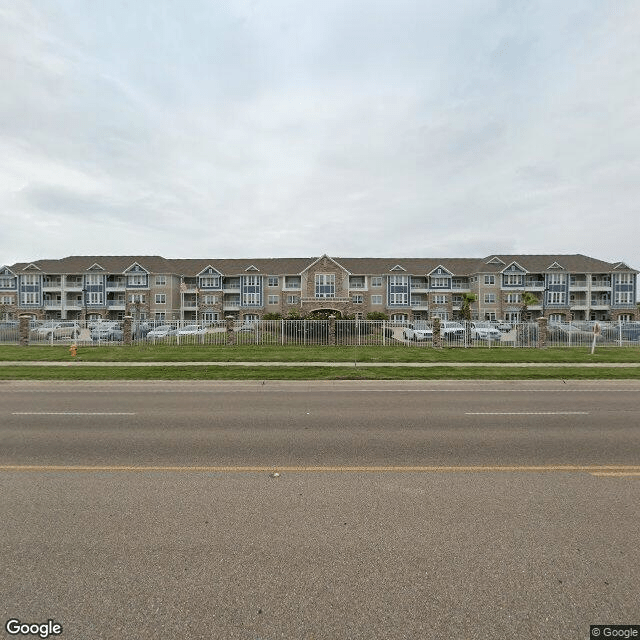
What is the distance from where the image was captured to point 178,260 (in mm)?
65562

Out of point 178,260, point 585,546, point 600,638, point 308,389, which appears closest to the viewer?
point 600,638

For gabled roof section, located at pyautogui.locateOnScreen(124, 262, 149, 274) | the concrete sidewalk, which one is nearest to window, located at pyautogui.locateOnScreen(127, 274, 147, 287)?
gabled roof section, located at pyautogui.locateOnScreen(124, 262, 149, 274)

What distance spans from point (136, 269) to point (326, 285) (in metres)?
30.2

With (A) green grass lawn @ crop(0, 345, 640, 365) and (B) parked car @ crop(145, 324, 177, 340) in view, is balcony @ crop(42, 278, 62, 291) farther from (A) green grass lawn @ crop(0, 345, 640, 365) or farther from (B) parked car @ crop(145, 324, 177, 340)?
(A) green grass lawn @ crop(0, 345, 640, 365)

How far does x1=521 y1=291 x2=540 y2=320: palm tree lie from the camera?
5575 cm

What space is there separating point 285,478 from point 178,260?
66.3 meters

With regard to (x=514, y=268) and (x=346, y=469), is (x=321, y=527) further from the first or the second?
(x=514, y=268)

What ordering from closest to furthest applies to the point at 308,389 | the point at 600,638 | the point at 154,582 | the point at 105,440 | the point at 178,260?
the point at 600,638
the point at 154,582
the point at 105,440
the point at 308,389
the point at 178,260

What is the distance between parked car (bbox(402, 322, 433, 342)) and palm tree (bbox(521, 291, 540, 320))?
33.4 metres

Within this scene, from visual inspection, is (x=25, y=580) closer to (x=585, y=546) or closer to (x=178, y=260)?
(x=585, y=546)

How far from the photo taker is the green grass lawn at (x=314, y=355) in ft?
58.8

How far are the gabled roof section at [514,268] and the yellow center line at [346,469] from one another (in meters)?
58.5

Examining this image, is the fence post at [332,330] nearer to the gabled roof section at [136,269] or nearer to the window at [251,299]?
the window at [251,299]

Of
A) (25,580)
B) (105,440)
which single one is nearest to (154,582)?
(25,580)
